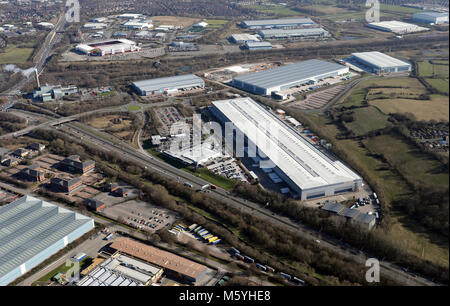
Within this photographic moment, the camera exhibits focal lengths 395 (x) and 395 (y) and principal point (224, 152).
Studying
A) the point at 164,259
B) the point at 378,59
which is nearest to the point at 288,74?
the point at 378,59

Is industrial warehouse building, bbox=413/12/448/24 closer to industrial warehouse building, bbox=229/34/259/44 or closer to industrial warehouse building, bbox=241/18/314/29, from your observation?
industrial warehouse building, bbox=241/18/314/29

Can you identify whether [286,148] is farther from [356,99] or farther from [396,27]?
[396,27]

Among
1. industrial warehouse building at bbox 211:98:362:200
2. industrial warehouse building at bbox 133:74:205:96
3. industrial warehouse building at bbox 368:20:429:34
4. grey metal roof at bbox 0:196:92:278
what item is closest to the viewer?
grey metal roof at bbox 0:196:92:278

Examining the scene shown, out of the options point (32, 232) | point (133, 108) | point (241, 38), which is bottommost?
point (32, 232)

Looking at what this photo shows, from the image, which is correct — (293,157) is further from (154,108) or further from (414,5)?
(414,5)

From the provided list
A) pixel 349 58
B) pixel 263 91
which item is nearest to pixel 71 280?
pixel 263 91

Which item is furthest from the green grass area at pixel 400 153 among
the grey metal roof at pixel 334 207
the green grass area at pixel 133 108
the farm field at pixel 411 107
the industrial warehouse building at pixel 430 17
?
the industrial warehouse building at pixel 430 17

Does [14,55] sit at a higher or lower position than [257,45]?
lower

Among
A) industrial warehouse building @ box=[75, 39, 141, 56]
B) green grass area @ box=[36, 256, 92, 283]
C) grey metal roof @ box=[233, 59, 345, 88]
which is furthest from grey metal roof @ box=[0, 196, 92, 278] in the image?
industrial warehouse building @ box=[75, 39, 141, 56]

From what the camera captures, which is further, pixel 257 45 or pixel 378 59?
pixel 257 45
